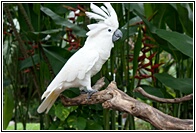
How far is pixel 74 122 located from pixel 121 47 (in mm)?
267

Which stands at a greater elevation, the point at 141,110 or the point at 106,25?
→ the point at 106,25

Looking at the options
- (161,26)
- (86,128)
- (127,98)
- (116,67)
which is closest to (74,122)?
(86,128)

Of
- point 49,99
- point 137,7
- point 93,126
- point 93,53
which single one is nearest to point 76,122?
point 93,126

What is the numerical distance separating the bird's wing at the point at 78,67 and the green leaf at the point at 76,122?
238 mm

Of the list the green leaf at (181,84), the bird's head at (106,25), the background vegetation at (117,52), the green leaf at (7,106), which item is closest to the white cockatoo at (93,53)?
the bird's head at (106,25)

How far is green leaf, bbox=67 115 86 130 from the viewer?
3.36ft

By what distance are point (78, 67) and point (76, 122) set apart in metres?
0.29

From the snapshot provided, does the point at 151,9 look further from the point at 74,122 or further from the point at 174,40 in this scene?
the point at 74,122

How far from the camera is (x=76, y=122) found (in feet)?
3.43

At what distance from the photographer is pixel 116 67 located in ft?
3.89

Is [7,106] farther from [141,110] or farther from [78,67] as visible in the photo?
[141,110]

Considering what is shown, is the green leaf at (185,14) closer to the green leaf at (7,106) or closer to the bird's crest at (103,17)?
the bird's crest at (103,17)

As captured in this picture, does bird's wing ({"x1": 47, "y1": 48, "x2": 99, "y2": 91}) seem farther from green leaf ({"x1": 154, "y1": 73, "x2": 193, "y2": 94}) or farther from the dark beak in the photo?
green leaf ({"x1": 154, "y1": 73, "x2": 193, "y2": 94})

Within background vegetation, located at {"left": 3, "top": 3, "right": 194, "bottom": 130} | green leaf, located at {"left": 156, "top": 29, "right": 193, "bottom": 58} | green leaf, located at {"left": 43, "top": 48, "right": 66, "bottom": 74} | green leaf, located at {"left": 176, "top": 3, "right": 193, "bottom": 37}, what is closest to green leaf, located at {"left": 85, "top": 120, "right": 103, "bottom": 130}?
background vegetation, located at {"left": 3, "top": 3, "right": 194, "bottom": 130}
